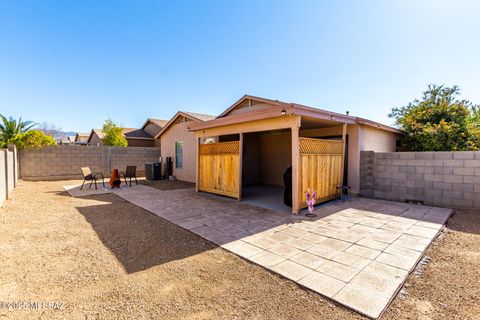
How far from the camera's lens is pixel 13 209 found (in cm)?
600

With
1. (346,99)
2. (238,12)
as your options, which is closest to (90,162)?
(238,12)

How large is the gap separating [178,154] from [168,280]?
36.1 feet

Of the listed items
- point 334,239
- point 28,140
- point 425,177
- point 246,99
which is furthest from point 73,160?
point 425,177

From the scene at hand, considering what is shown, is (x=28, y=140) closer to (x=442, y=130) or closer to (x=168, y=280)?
(x=168, y=280)

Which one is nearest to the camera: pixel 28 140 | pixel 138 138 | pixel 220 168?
pixel 220 168

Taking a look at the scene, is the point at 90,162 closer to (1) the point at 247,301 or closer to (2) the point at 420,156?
(1) the point at 247,301

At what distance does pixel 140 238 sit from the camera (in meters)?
4.14

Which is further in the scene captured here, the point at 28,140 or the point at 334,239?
the point at 28,140

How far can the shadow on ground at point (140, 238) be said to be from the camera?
336cm

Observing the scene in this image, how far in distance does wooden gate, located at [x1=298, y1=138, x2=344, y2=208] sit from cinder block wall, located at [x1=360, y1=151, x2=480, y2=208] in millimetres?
1348

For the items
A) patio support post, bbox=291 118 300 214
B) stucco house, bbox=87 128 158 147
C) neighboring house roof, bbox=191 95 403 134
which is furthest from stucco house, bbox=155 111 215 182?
stucco house, bbox=87 128 158 147

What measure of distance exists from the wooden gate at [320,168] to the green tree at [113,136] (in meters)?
20.1

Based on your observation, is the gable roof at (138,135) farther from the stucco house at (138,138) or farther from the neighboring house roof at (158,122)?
the neighboring house roof at (158,122)

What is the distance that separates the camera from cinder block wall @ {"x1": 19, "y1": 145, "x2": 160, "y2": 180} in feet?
38.7
